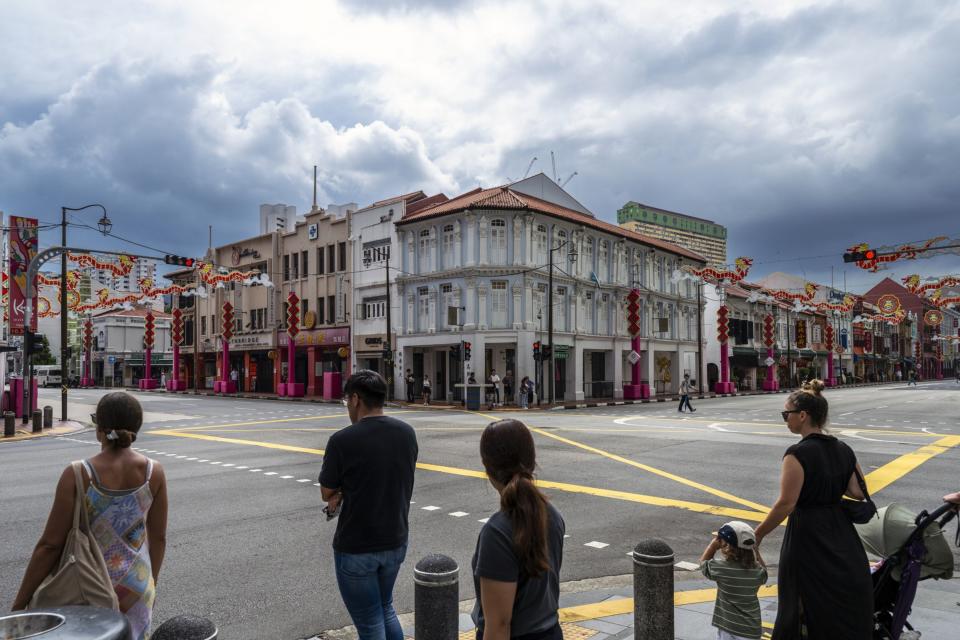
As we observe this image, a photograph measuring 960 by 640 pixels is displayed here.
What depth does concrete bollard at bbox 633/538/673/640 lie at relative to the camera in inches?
170

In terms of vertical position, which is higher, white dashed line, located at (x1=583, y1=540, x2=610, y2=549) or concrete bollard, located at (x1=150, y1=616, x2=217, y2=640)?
concrete bollard, located at (x1=150, y1=616, x2=217, y2=640)

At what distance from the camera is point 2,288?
30.0m

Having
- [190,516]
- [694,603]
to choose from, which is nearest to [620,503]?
[694,603]

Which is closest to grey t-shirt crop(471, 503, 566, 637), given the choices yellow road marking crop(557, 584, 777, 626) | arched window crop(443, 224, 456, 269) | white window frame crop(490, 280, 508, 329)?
yellow road marking crop(557, 584, 777, 626)

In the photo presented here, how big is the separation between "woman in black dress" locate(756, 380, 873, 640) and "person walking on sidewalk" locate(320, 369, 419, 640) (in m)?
2.10

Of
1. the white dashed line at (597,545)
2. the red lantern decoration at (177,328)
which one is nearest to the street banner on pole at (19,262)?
the white dashed line at (597,545)

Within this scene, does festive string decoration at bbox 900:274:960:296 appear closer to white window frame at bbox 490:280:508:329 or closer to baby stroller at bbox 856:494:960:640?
white window frame at bbox 490:280:508:329

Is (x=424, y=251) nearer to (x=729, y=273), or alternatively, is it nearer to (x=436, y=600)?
(x=729, y=273)

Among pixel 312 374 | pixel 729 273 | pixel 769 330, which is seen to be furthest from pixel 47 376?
pixel 769 330

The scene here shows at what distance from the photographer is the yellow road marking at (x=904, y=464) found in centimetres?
1105

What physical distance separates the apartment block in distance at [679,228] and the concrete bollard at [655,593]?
10941 cm

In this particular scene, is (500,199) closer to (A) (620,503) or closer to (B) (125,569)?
(A) (620,503)

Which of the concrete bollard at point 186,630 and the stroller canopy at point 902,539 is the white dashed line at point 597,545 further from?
the concrete bollard at point 186,630

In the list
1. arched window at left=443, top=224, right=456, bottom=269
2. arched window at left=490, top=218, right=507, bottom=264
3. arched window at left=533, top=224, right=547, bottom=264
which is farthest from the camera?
arched window at left=443, top=224, right=456, bottom=269
